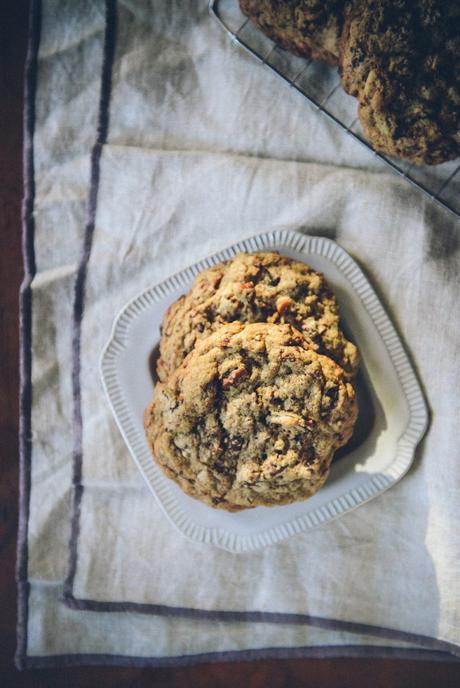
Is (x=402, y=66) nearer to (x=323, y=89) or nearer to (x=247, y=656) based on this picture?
(x=323, y=89)

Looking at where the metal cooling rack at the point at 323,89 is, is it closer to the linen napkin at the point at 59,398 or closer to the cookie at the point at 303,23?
the cookie at the point at 303,23

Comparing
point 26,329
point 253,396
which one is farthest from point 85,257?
point 253,396

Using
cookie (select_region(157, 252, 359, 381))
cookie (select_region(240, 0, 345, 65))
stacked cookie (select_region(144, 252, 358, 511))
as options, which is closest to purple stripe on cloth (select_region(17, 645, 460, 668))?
stacked cookie (select_region(144, 252, 358, 511))

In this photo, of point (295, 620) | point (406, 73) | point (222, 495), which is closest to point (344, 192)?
point (406, 73)

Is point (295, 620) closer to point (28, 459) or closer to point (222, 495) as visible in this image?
point (222, 495)

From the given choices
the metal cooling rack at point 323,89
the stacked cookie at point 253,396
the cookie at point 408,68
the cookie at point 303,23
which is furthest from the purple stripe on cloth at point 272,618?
the cookie at point 303,23

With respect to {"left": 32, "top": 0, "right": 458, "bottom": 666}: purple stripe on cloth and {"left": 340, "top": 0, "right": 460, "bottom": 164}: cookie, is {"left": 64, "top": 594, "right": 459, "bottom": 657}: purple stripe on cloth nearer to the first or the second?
{"left": 32, "top": 0, "right": 458, "bottom": 666}: purple stripe on cloth
